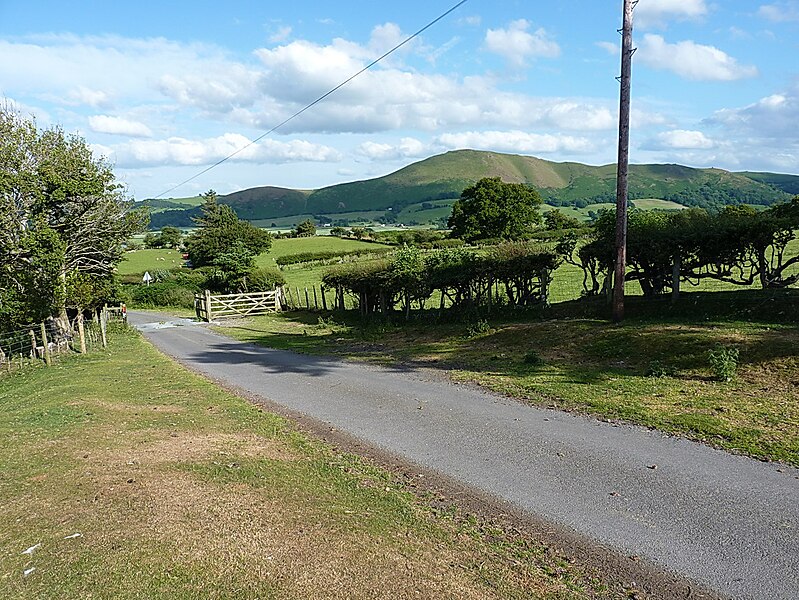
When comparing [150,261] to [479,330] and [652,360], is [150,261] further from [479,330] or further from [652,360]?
[652,360]

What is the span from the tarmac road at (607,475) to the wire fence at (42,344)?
10859 millimetres

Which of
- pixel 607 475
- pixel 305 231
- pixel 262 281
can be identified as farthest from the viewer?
pixel 305 231

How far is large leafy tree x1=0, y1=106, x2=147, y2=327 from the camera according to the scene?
21828 mm

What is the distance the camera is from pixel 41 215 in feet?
74.1

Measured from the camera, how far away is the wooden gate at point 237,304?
36688 mm

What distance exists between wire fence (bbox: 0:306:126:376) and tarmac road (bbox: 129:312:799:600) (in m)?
10.9

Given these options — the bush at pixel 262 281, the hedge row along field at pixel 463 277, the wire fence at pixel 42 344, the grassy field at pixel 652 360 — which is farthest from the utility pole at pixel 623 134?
the bush at pixel 262 281

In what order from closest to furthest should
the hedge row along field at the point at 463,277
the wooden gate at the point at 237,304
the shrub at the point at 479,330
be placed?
the shrub at the point at 479,330 < the hedge row along field at the point at 463,277 < the wooden gate at the point at 237,304

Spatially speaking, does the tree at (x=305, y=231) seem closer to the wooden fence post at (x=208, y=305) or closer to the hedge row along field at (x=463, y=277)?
the wooden fence post at (x=208, y=305)

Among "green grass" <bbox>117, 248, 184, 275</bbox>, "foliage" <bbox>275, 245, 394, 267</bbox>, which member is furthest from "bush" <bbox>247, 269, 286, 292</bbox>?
"green grass" <bbox>117, 248, 184, 275</bbox>

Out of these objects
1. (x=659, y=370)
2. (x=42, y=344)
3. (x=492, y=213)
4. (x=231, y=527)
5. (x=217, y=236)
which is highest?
(x=492, y=213)

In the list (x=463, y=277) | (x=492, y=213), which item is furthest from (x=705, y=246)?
(x=492, y=213)

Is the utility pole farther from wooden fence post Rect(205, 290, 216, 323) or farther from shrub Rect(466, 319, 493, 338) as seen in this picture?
wooden fence post Rect(205, 290, 216, 323)

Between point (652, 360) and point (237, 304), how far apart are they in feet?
97.7
